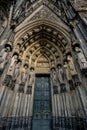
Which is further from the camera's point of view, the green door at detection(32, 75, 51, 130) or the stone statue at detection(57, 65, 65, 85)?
the stone statue at detection(57, 65, 65, 85)

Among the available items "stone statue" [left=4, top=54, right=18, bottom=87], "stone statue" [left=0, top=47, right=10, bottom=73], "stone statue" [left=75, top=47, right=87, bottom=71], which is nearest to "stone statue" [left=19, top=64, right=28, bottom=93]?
"stone statue" [left=4, top=54, right=18, bottom=87]

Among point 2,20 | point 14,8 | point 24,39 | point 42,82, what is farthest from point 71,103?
point 14,8

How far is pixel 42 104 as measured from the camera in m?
8.48

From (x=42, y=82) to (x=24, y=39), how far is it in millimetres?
2812

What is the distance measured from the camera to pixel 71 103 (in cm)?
770

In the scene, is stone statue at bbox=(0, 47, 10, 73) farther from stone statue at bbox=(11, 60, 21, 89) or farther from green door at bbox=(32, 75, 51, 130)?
green door at bbox=(32, 75, 51, 130)

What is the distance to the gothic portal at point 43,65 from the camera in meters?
7.16

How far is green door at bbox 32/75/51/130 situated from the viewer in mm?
7641

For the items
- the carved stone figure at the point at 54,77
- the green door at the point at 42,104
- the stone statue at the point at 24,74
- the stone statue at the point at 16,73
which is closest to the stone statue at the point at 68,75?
the carved stone figure at the point at 54,77

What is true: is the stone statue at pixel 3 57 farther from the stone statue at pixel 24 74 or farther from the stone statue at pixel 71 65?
the stone statue at pixel 71 65

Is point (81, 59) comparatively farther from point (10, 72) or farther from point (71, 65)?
point (10, 72)

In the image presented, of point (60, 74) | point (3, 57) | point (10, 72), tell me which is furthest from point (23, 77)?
point (60, 74)

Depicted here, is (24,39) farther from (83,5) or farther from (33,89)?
(83,5)

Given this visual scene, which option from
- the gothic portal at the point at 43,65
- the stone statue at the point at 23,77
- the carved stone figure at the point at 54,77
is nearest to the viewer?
the gothic portal at the point at 43,65
